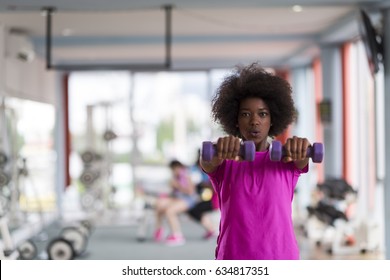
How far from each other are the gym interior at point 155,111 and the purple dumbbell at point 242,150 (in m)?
2.28

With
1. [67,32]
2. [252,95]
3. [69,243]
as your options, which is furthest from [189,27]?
[252,95]

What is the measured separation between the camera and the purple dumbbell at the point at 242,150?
1.25 metres

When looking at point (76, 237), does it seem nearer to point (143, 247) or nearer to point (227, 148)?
point (143, 247)

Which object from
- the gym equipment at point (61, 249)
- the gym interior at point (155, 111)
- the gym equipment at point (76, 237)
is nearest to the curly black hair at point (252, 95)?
the gym interior at point (155, 111)

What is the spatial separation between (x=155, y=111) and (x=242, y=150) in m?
7.82

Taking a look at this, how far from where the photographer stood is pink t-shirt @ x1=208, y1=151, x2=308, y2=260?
1.31m

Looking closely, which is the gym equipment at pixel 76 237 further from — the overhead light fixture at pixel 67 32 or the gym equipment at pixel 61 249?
the overhead light fixture at pixel 67 32

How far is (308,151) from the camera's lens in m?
1.30

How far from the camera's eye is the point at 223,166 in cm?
137

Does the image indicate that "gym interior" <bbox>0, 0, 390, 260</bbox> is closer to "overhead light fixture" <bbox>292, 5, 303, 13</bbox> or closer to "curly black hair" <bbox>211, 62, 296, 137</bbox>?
"overhead light fixture" <bbox>292, 5, 303, 13</bbox>

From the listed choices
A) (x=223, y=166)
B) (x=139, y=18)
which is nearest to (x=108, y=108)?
(x=139, y=18)

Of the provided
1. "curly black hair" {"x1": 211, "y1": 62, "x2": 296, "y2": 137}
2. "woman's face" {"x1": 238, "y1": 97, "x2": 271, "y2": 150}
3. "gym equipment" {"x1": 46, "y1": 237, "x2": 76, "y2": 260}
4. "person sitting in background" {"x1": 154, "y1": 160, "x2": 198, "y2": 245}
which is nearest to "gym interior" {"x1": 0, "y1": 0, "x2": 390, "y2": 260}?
"gym equipment" {"x1": 46, "y1": 237, "x2": 76, "y2": 260}

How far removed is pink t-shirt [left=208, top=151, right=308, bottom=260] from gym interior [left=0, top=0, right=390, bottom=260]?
86.0 inches
